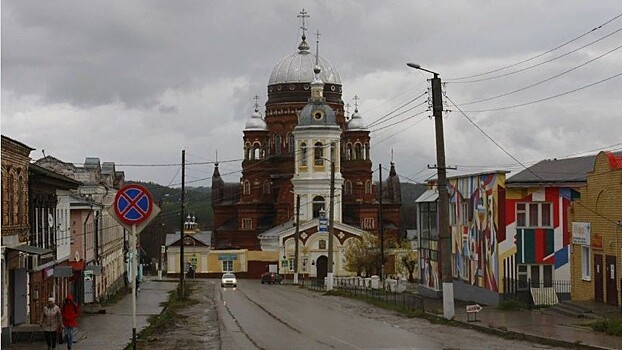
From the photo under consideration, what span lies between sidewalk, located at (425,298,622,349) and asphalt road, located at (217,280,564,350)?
0.97 m

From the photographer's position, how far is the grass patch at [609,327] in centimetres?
2556

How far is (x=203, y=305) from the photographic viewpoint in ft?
167

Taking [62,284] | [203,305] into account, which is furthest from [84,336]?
[203,305]

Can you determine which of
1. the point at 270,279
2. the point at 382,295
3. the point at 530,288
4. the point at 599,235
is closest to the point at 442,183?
the point at 599,235

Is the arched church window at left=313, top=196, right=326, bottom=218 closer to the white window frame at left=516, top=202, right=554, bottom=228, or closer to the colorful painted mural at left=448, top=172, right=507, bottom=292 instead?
the colorful painted mural at left=448, top=172, right=507, bottom=292

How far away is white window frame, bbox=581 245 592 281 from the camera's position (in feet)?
123

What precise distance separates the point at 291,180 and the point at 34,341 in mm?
82074

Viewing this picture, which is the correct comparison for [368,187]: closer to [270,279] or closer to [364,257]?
[364,257]

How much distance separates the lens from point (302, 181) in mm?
107250

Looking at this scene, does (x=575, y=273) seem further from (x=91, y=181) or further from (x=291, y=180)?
(x=291, y=180)

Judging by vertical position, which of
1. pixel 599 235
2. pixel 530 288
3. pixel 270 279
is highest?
pixel 599 235

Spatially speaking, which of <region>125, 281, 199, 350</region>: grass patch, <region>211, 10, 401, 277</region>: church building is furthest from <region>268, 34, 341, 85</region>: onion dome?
<region>125, 281, 199, 350</region>: grass patch

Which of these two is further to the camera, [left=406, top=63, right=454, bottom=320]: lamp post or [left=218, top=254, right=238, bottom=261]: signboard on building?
[left=218, top=254, right=238, bottom=261]: signboard on building

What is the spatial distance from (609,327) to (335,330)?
8.06 metres
